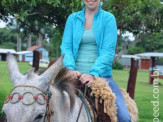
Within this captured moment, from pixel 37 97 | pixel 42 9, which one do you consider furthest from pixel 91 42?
pixel 42 9

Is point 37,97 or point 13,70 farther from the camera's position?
point 13,70

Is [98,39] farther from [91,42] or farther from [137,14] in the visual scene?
[137,14]

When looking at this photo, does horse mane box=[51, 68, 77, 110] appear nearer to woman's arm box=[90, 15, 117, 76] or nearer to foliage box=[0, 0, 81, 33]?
woman's arm box=[90, 15, 117, 76]

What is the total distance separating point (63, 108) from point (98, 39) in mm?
1126

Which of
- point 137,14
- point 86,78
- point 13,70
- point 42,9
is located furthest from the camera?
point 137,14

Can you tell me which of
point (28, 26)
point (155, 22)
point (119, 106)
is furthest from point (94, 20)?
point (155, 22)

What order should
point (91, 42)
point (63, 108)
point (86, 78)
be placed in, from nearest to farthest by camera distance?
point (63, 108) → point (86, 78) → point (91, 42)

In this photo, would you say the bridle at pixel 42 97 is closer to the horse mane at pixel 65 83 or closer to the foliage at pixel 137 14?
A: the horse mane at pixel 65 83

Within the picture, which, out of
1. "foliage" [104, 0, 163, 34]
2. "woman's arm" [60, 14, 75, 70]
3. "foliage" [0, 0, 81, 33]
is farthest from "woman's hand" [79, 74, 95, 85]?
"foliage" [104, 0, 163, 34]

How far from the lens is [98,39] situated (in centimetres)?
414

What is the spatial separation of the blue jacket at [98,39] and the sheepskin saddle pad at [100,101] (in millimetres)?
182

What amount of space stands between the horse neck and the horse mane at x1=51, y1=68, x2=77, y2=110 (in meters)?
0.04

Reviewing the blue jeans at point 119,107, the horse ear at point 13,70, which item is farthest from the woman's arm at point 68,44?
the horse ear at point 13,70

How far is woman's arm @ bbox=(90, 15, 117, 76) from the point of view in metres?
3.95
